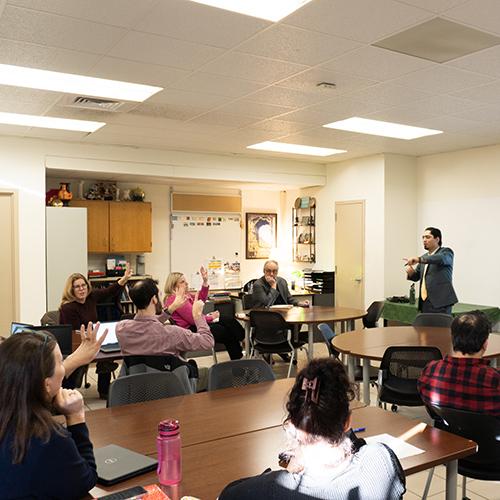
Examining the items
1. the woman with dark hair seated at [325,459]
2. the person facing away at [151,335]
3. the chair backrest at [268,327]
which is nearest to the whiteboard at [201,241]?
the chair backrest at [268,327]

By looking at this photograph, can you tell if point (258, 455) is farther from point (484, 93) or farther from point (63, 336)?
point (484, 93)

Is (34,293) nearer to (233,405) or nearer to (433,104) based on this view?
(233,405)

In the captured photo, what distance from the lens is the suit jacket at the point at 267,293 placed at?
261 inches

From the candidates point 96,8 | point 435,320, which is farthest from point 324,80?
point 435,320

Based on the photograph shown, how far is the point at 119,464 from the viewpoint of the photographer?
2006 mm

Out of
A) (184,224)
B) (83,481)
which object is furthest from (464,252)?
(83,481)

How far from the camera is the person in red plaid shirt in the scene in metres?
2.70

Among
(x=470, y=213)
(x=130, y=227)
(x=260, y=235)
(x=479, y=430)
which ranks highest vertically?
(x=470, y=213)

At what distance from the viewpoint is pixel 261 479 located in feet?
4.99

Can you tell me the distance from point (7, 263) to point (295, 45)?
4701 mm

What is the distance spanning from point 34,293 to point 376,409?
510 cm

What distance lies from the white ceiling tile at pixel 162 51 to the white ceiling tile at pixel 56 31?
3.4 inches

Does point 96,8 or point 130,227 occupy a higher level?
point 96,8

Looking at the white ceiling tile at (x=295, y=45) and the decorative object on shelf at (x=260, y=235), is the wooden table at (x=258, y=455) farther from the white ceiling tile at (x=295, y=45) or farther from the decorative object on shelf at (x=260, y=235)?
the decorative object on shelf at (x=260, y=235)
